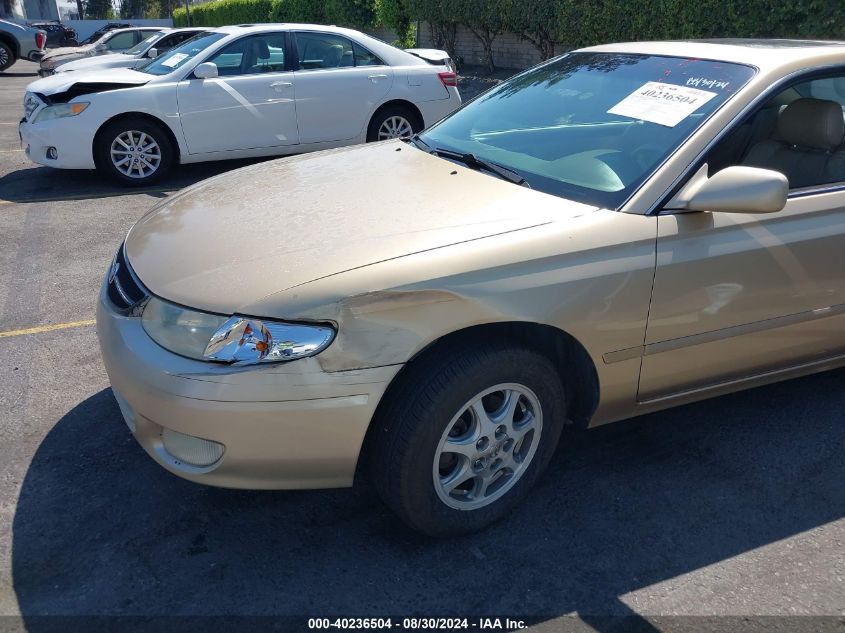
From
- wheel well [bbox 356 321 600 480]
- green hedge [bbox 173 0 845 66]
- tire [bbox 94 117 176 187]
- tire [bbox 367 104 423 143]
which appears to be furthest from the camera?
green hedge [bbox 173 0 845 66]

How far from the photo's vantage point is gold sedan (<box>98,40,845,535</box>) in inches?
94.3

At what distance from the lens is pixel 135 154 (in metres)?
7.72

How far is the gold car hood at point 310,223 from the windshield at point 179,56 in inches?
199

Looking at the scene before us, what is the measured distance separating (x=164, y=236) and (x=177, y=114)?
5142mm

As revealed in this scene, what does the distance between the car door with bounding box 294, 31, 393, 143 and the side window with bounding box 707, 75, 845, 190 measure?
5.69 metres

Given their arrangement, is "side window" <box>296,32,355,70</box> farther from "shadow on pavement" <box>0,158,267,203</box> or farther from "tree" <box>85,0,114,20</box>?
"tree" <box>85,0,114,20</box>

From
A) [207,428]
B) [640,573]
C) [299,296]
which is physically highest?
[299,296]

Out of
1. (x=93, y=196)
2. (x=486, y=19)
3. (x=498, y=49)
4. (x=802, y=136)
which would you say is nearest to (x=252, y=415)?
(x=802, y=136)

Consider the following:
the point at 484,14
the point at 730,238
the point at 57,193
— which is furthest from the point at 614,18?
the point at 730,238

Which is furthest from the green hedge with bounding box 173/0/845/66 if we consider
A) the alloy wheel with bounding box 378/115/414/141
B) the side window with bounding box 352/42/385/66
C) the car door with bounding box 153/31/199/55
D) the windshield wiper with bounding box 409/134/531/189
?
the windshield wiper with bounding box 409/134/531/189

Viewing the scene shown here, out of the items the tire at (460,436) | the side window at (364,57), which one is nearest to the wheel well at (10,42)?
the side window at (364,57)

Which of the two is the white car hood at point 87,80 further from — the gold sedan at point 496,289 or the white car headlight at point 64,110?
the gold sedan at point 496,289

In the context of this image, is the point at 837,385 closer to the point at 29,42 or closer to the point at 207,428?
the point at 207,428

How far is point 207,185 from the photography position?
11.9 ft
